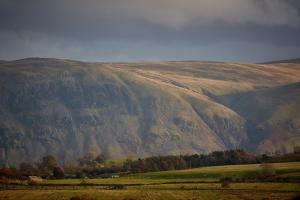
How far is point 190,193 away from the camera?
176125 millimetres

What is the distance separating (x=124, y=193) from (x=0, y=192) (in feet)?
105

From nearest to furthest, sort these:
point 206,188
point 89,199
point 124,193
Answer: point 89,199 → point 124,193 → point 206,188

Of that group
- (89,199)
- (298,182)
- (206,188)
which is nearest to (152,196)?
(89,199)

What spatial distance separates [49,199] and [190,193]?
35960 millimetres

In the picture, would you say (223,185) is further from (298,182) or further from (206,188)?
(298,182)

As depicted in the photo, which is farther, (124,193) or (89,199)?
(124,193)

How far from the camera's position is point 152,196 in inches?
6560

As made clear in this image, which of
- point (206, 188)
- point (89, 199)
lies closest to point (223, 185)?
point (206, 188)

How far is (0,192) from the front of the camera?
A: 178125 millimetres

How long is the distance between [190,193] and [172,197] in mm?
10664

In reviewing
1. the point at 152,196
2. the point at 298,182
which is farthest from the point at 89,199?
the point at 298,182

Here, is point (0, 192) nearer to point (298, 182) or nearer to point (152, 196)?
point (152, 196)

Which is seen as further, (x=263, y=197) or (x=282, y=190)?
(x=282, y=190)

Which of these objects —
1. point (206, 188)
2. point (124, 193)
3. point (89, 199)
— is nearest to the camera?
point (89, 199)
